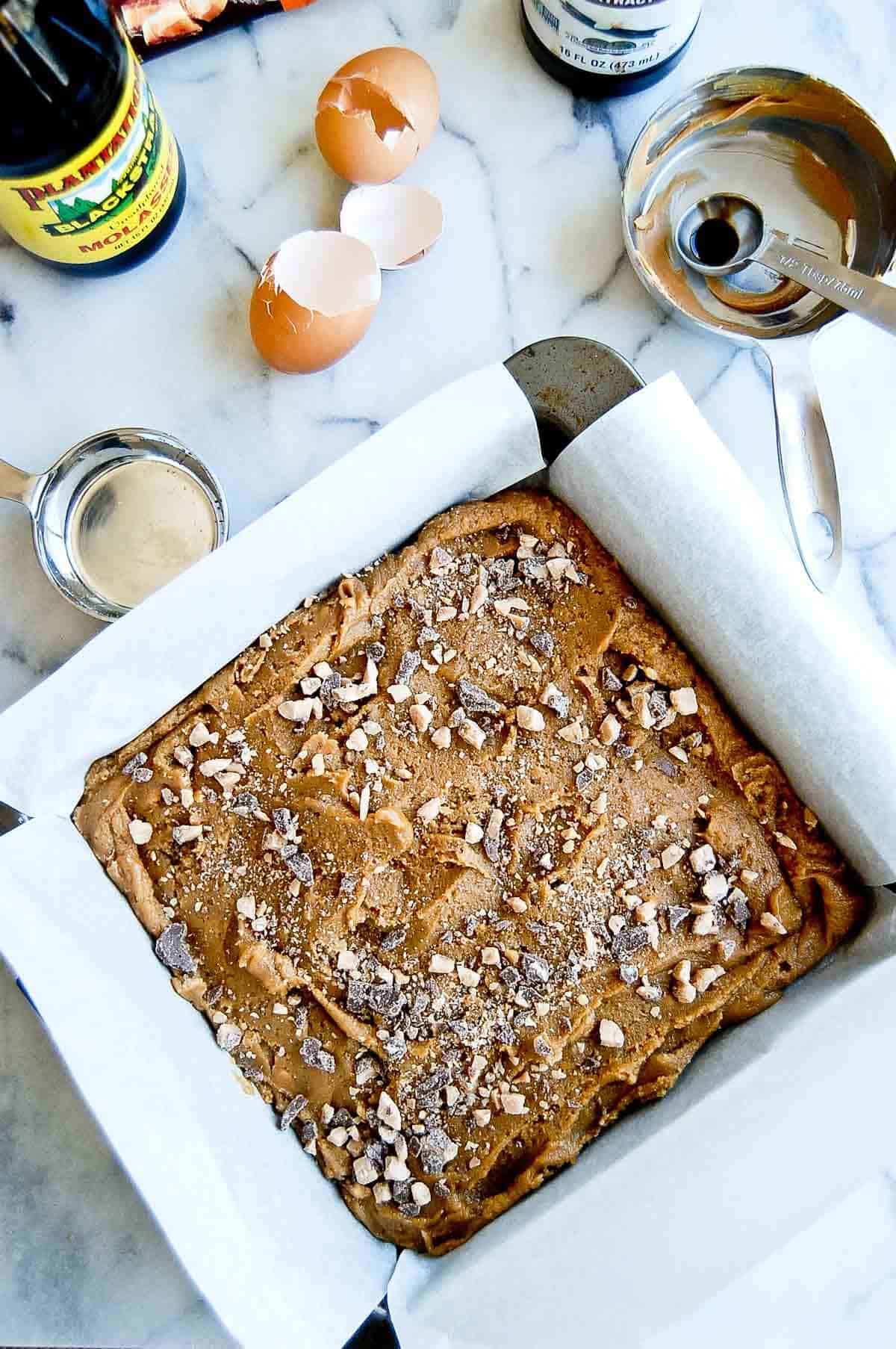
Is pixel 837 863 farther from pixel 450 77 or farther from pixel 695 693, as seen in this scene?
pixel 450 77

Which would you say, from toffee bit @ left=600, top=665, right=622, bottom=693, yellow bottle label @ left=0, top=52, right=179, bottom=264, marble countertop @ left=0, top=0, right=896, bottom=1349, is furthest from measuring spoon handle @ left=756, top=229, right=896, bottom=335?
yellow bottle label @ left=0, top=52, right=179, bottom=264

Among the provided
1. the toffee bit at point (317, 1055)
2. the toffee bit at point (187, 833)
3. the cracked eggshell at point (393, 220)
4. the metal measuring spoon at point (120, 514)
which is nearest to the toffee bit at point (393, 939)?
the toffee bit at point (317, 1055)

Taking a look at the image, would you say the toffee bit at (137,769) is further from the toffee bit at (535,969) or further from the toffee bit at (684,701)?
the toffee bit at (684,701)

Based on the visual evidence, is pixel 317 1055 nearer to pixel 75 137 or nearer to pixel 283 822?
pixel 283 822

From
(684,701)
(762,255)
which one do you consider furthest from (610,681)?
(762,255)

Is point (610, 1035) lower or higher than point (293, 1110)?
lower
